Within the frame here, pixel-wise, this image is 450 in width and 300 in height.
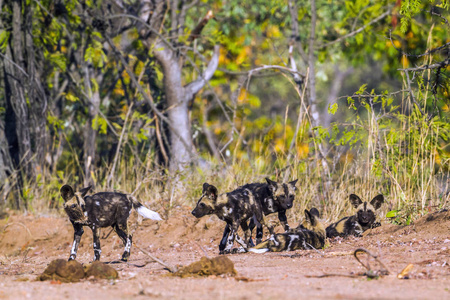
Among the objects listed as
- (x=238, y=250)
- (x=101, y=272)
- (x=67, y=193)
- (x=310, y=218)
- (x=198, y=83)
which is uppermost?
(x=198, y=83)

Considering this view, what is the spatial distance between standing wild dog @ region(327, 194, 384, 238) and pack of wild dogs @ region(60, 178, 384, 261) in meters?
0.02

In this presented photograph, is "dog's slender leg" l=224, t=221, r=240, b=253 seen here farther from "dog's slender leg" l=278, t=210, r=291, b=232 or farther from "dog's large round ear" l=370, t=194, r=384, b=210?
"dog's large round ear" l=370, t=194, r=384, b=210

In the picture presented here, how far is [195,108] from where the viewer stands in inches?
575

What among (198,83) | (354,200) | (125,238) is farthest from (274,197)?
(198,83)

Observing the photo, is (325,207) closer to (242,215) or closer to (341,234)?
(341,234)

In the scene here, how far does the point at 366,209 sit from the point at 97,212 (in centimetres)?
291

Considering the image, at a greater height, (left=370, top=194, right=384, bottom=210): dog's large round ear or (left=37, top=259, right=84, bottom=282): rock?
(left=370, top=194, right=384, bottom=210): dog's large round ear

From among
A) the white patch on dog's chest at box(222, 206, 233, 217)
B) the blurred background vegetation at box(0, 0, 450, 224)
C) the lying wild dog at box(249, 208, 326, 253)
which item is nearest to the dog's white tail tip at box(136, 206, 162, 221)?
the white patch on dog's chest at box(222, 206, 233, 217)

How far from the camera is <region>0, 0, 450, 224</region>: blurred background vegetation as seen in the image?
7.22m

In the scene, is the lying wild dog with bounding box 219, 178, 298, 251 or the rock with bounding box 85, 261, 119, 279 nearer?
the rock with bounding box 85, 261, 119, 279

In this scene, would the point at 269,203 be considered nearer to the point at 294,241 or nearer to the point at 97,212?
the point at 294,241

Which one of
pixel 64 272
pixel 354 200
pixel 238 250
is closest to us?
pixel 64 272

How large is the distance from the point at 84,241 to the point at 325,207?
304 cm

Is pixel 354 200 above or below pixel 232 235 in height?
above
